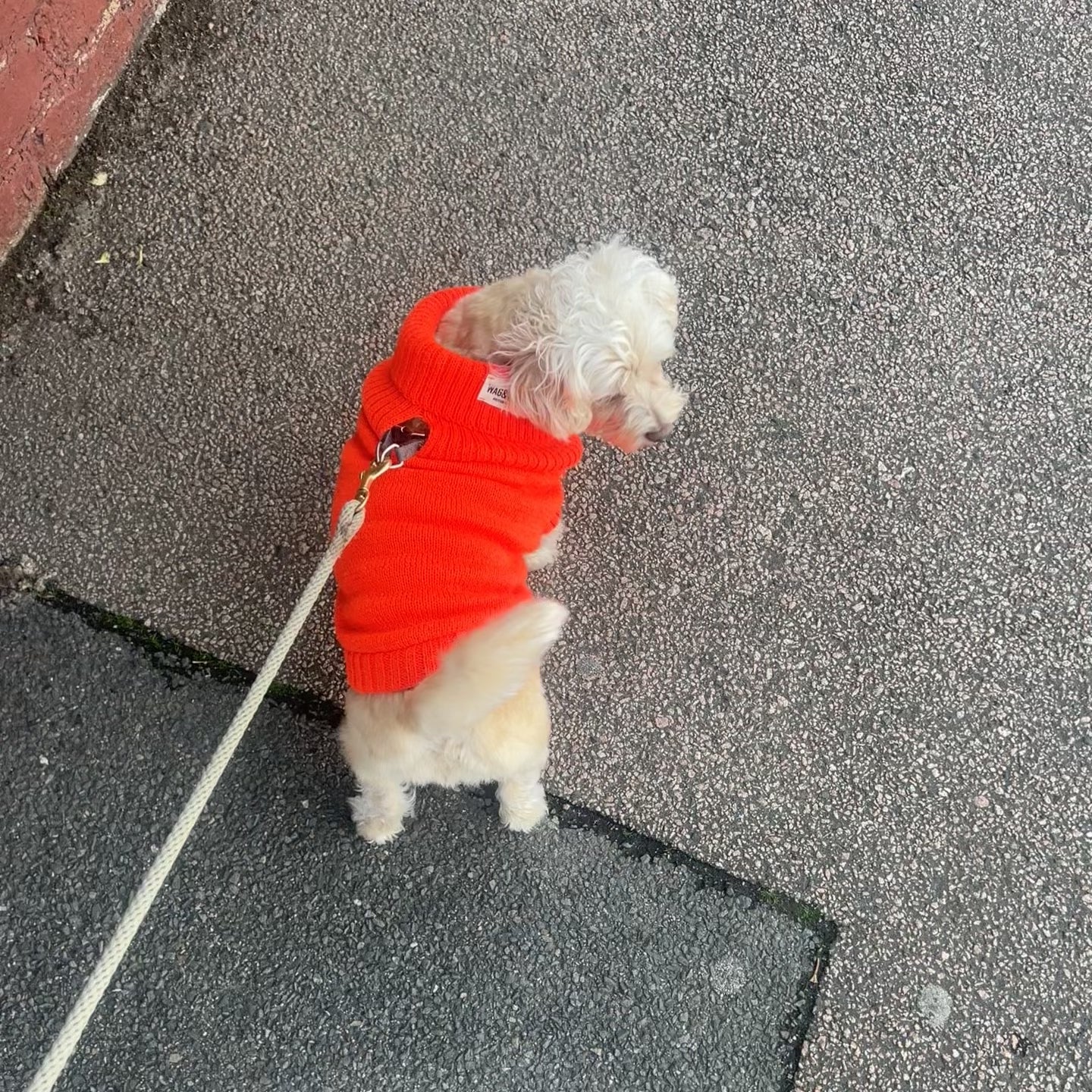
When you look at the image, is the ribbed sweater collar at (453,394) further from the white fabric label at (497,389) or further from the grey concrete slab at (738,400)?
the grey concrete slab at (738,400)

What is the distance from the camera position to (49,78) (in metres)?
2.57

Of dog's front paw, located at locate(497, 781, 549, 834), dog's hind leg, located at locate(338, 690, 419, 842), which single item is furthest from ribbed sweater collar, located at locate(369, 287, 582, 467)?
dog's front paw, located at locate(497, 781, 549, 834)

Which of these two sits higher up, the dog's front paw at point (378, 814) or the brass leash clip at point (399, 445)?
the brass leash clip at point (399, 445)

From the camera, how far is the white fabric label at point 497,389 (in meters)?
1.93

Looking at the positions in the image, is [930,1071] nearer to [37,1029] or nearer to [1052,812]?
[1052,812]

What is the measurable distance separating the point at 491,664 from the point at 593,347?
0.83 metres

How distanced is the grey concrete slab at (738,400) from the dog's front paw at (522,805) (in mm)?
138

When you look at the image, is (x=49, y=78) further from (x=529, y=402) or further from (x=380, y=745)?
(x=380, y=745)

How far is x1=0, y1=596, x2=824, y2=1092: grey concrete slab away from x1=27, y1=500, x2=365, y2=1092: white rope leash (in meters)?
0.83

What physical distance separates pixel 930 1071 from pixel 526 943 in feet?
3.60

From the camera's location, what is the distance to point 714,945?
2312 mm

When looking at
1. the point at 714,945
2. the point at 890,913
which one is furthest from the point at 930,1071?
the point at 714,945

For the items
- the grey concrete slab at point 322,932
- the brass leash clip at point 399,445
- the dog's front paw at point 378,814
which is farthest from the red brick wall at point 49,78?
the dog's front paw at point 378,814

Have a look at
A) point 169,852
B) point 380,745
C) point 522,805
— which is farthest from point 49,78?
point 522,805
